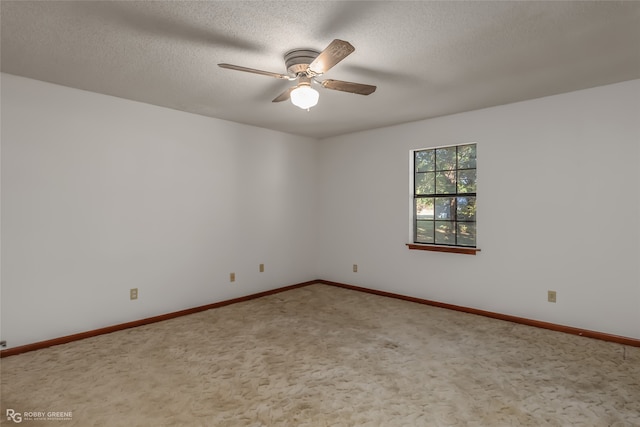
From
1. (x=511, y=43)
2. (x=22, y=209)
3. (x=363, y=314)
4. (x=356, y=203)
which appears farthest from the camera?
(x=356, y=203)

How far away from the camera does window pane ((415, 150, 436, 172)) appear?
14.5ft

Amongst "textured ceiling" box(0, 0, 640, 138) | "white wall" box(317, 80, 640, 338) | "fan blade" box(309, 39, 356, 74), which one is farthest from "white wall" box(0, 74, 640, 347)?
"fan blade" box(309, 39, 356, 74)

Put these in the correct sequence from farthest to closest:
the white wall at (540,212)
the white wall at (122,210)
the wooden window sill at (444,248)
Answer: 1. the wooden window sill at (444,248)
2. the white wall at (540,212)
3. the white wall at (122,210)

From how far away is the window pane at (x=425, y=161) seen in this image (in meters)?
4.43

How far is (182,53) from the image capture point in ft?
8.02

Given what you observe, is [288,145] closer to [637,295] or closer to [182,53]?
[182,53]

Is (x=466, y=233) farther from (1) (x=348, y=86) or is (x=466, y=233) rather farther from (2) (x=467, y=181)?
(1) (x=348, y=86)

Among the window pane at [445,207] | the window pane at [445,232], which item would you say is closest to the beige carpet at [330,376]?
the window pane at [445,232]

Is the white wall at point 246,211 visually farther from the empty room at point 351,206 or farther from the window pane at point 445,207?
the window pane at point 445,207

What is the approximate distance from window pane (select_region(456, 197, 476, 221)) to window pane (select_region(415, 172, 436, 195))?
0.40 metres

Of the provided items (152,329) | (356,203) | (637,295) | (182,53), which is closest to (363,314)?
(356,203)

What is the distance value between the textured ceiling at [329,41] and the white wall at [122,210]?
15.1 inches

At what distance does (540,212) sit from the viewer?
3.51m

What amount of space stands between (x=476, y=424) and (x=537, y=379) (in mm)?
821
